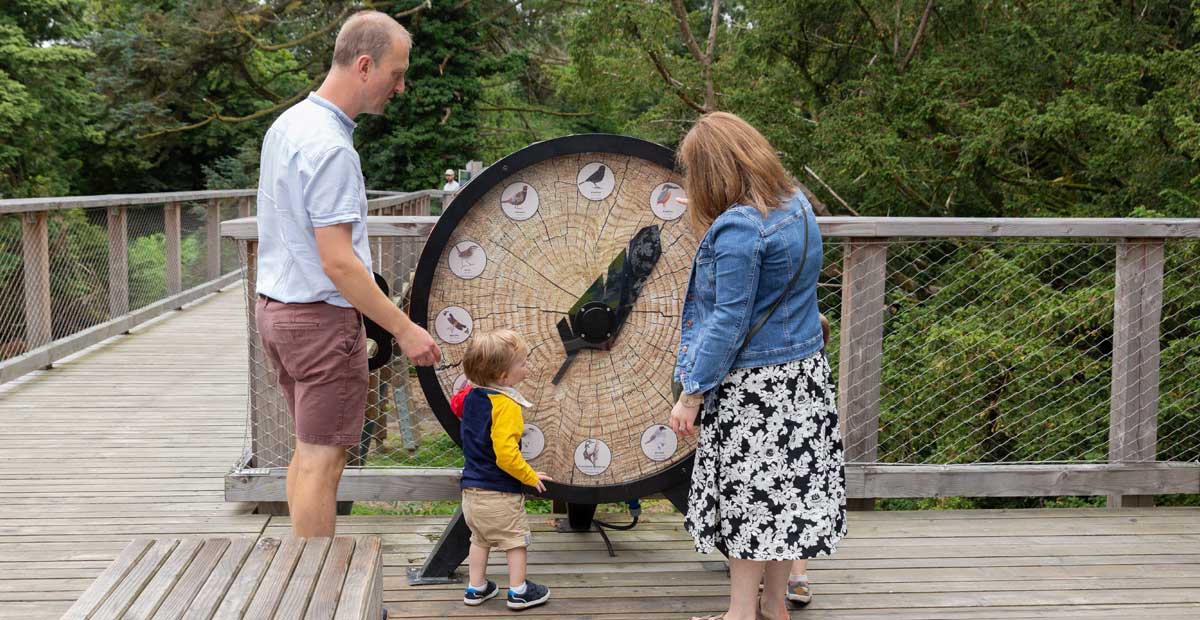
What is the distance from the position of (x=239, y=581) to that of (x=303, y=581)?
12 cm

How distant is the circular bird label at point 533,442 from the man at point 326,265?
1.85 feet

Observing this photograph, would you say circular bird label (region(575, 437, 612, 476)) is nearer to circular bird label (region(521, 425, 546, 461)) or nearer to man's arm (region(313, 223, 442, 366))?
circular bird label (region(521, 425, 546, 461))

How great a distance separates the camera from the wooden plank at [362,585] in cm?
208

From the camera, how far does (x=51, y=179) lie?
75.3ft

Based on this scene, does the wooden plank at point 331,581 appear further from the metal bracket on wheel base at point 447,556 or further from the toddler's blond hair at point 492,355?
the metal bracket on wheel base at point 447,556

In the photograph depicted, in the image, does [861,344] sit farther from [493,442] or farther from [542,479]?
[493,442]

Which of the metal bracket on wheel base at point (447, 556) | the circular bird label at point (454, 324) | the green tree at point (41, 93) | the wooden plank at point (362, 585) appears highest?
the green tree at point (41, 93)

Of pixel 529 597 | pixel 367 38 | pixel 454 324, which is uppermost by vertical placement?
pixel 367 38

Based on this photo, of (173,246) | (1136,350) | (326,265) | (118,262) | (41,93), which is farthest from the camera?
(41,93)

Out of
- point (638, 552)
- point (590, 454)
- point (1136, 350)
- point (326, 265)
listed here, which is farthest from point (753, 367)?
point (1136, 350)

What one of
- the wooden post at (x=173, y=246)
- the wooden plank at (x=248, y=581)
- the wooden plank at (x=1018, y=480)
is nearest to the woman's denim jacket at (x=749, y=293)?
the wooden plank at (x=248, y=581)

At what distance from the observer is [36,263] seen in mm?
6660

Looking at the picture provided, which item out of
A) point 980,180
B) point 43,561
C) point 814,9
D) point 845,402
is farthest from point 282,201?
point 814,9

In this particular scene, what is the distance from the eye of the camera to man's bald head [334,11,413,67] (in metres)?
2.77
